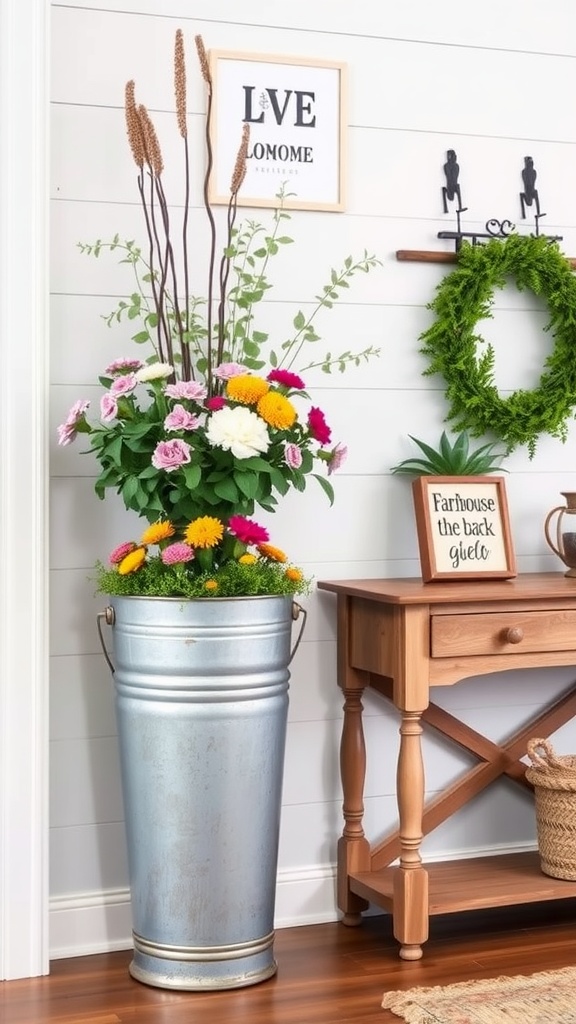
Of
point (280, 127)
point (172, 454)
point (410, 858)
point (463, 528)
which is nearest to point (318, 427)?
point (172, 454)

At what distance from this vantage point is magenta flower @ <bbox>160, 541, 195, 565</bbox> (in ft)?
7.84

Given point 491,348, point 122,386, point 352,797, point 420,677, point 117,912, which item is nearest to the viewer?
point 122,386

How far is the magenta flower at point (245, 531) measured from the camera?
2.40 meters

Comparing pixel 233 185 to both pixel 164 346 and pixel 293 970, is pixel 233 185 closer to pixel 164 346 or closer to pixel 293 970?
pixel 164 346

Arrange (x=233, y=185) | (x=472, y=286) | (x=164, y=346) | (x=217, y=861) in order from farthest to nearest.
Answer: (x=472, y=286) < (x=164, y=346) < (x=233, y=185) < (x=217, y=861)

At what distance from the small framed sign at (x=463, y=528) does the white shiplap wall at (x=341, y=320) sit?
18 cm

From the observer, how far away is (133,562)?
2439mm

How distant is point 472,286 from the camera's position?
118 inches

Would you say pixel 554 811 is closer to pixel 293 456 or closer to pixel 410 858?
pixel 410 858

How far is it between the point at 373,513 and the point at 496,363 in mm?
506

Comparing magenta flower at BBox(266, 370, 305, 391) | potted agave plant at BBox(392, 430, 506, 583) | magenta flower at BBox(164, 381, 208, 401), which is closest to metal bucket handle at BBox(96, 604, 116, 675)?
magenta flower at BBox(164, 381, 208, 401)

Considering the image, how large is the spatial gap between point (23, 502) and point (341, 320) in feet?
2.94

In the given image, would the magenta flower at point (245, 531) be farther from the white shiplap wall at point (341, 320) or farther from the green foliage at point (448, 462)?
the green foliage at point (448, 462)

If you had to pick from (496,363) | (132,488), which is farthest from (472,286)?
(132,488)
